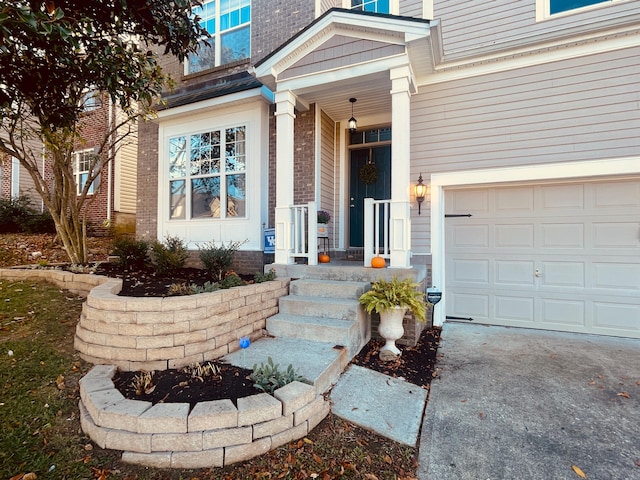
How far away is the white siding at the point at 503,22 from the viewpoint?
4508 millimetres

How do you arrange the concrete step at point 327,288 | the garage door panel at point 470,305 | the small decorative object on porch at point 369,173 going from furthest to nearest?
1. the small decorative object on porch at point 369,173
2. the garage door panel at point 470,305
3. the concrete step at point 327,288

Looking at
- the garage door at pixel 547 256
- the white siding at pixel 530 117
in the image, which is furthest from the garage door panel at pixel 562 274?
the white siding at pixel 530 117

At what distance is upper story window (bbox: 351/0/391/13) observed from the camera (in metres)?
5.69

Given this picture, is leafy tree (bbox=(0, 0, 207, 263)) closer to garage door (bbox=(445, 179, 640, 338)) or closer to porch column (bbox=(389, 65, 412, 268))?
porch column (bbox=(389, 65, 412, 268))

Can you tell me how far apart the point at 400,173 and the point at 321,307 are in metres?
2.03

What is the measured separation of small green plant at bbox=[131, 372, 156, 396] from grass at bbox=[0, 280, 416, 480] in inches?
15.3

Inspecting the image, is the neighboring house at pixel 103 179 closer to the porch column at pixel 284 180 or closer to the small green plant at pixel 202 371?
the porch column at pixel 284 180

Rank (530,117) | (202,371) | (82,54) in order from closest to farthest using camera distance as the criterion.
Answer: (202,371), (82,54), (530,117)

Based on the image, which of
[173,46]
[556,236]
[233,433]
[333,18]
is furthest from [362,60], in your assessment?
[233,433]

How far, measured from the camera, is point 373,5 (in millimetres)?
5789

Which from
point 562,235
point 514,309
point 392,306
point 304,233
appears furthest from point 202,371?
point 562,235

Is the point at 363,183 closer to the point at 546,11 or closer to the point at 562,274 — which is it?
the point at 562,274

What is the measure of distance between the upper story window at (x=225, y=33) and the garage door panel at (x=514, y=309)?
21.8 feet

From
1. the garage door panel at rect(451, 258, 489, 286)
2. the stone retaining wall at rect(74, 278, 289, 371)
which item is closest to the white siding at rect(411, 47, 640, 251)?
the garage door panel at rect(451, 258, 489, 286)
